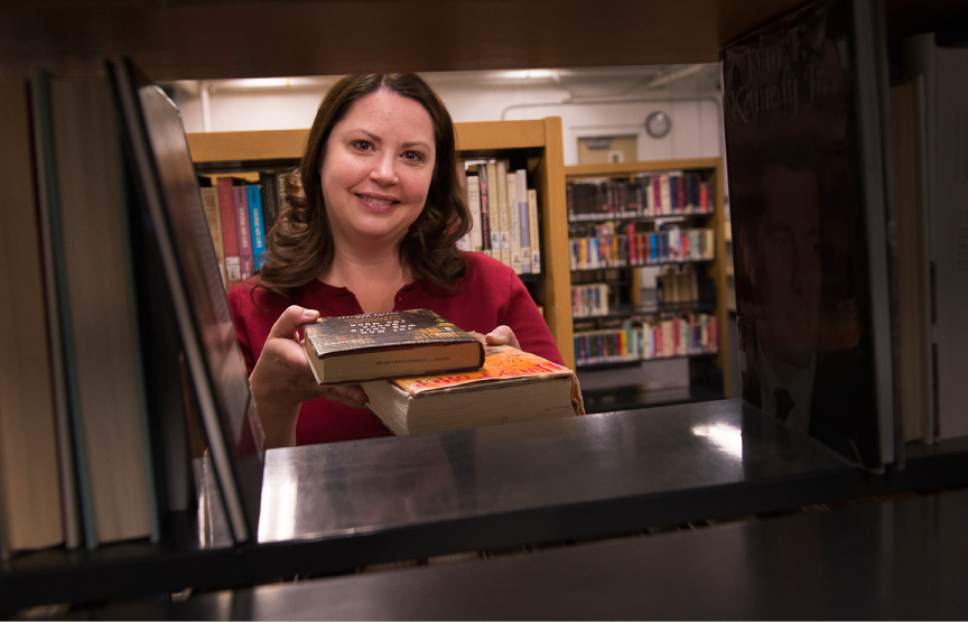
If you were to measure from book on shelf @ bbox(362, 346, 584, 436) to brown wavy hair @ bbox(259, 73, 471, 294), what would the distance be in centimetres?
100

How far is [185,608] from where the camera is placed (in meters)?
0.48

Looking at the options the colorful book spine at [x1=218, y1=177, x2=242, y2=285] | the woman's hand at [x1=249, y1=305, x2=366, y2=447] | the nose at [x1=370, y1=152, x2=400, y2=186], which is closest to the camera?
the woman's hand at [x1=249, y1=305, x2=366, y2=447]

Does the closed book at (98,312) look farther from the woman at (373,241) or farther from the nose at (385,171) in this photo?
the nose at (385,171)

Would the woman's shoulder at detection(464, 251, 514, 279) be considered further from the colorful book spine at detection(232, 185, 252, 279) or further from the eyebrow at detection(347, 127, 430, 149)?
the colorful book spine at detection(232, 185, 252, 279)

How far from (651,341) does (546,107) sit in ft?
18.3

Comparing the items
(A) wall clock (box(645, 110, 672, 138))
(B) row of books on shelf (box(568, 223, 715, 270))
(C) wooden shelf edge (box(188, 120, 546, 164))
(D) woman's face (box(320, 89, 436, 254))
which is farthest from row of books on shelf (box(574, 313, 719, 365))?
(A) wall clock (box(645, 110, 672, 138))

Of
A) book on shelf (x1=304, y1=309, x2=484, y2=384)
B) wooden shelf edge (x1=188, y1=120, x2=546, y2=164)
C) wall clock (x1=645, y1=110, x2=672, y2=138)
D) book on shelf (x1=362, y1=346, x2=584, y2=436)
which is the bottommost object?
book on shelf (x1=362, y1=346, x2=584, y2=436)

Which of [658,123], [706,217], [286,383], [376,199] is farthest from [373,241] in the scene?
[658,123]

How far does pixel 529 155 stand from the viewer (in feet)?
10.1

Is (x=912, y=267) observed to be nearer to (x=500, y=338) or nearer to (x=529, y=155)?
(x=500, y=338)

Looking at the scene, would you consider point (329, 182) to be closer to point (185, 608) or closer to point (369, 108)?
point (369, 108)

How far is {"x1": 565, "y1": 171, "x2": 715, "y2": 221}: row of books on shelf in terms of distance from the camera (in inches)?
215

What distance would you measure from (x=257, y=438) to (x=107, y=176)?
0.87 feet

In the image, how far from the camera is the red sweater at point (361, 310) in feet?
4.90
